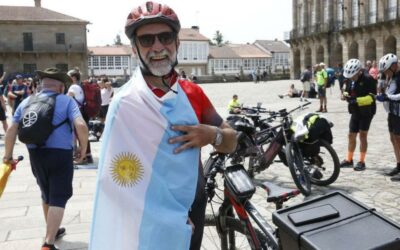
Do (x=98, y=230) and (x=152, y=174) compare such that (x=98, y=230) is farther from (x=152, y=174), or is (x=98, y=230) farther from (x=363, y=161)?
(x=363, y=161)

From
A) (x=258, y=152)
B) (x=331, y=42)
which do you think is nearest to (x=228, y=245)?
(x=258, y=152)

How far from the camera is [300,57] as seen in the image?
6147 centimetres

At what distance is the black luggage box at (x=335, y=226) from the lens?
164cm

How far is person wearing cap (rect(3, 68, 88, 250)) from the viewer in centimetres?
404

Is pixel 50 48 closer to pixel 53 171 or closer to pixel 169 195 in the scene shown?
A: pixel 53 171

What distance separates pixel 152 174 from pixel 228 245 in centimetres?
162

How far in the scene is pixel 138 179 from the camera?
6.84 feet

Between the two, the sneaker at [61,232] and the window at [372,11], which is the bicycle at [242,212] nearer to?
the sneaker at [61,232]

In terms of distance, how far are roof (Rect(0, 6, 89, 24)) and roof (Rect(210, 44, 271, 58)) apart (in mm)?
35668

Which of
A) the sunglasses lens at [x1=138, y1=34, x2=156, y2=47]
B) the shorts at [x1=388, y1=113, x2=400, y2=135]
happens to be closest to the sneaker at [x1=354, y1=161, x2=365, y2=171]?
the shorts at [x1=388, y1=113, x2=400, y2=135]

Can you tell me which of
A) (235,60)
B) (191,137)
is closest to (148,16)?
(191,137)

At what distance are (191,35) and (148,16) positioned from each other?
3414 inches

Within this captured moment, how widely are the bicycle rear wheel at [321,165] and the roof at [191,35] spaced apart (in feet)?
262

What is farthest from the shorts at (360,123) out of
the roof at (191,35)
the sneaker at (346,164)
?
the roof at (191,35)
